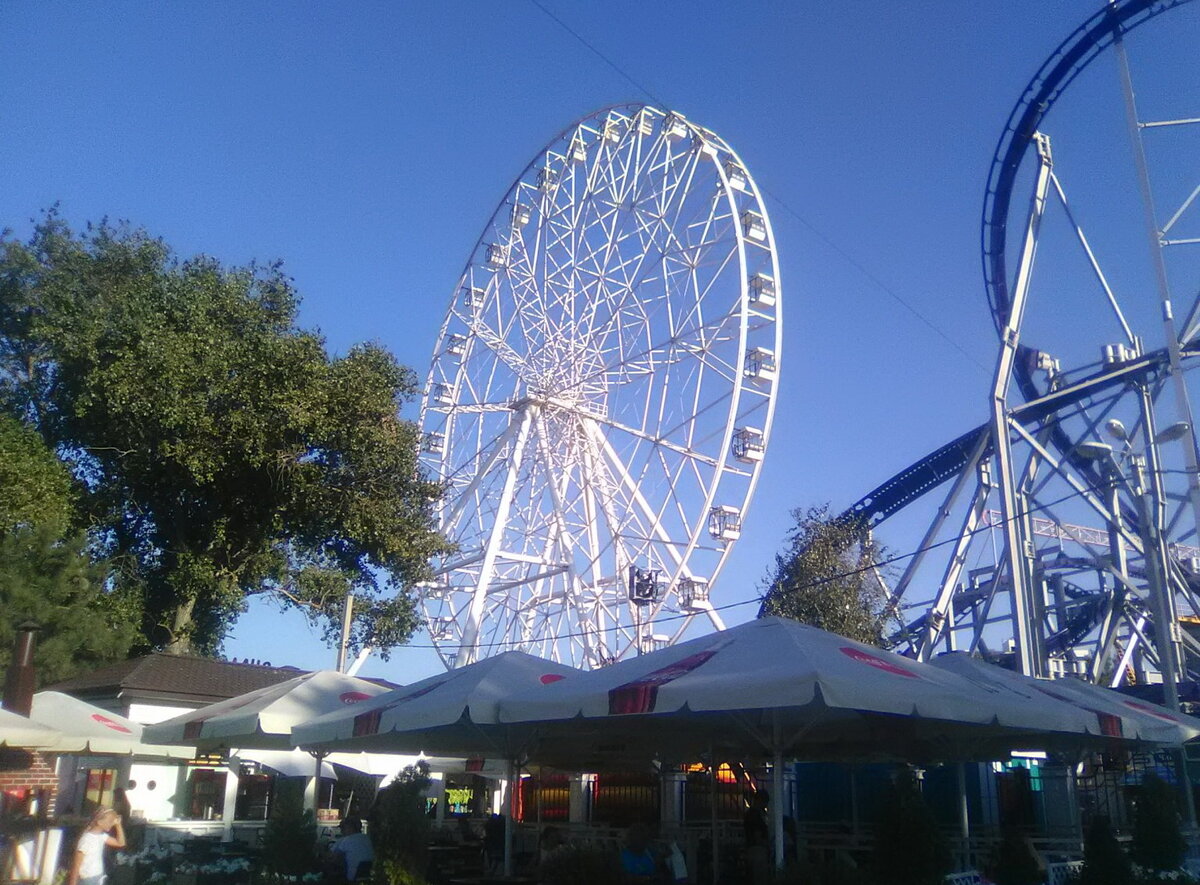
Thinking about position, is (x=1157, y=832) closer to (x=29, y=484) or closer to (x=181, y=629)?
(x=29, y=484)

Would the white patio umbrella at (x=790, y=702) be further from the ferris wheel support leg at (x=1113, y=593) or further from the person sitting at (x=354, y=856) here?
the ferris wheel support leg at (x=1113, y=593)

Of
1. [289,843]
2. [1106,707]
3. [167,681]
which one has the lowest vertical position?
[289,843]

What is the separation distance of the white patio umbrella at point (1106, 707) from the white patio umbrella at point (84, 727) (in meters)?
9.48

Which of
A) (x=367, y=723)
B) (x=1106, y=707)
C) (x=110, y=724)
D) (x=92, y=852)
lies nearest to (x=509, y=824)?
(x=367, y=723)

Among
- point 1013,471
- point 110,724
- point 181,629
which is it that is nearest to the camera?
point 110,724

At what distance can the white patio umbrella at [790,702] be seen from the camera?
809 cm

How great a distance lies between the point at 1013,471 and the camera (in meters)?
22.1

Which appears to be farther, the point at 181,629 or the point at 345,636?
the point at 181,629

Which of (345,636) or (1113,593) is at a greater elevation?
(1113,593)

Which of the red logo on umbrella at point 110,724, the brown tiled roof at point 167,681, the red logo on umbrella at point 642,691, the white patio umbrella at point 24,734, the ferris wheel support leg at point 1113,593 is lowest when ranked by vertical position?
the white patio umbrella at point 24,734

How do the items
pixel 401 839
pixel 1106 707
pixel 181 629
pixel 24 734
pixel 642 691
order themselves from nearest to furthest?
1. pixel 401 839
2. pixel 642 691
3. pixel 24 734
4. pixel 1106 707
5. pixel 181 629

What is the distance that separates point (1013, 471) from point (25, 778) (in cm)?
1836

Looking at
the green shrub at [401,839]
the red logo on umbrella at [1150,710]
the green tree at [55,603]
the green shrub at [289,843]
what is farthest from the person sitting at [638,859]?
the green tree at [55,603]

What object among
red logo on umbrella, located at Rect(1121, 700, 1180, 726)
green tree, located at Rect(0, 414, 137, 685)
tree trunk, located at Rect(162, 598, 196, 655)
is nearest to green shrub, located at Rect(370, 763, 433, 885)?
red logo on umbrella, located at Rect(1121, 700, 1180, 726)
